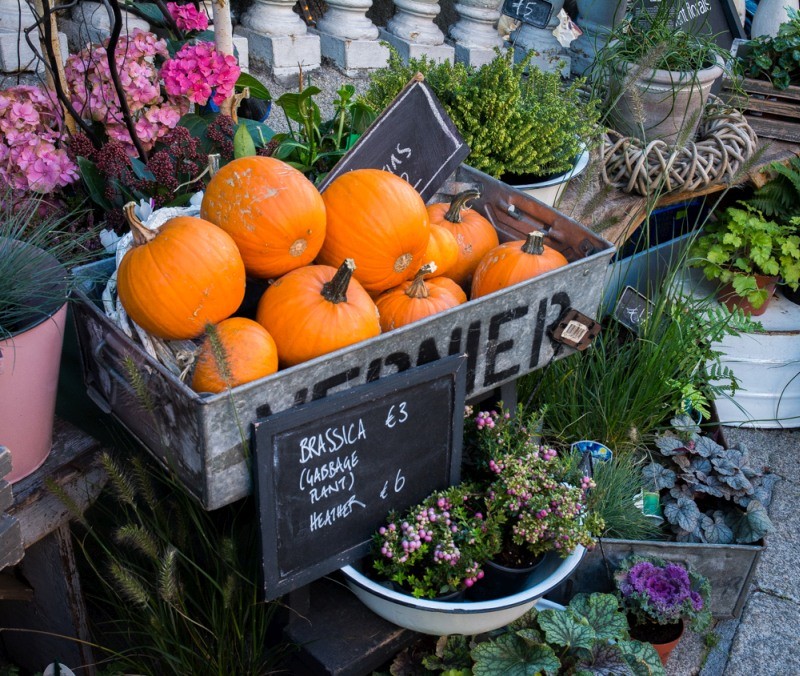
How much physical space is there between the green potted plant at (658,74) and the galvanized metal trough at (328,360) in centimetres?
124

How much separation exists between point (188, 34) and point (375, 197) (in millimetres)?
1454

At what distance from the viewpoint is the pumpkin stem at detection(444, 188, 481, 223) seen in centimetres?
176

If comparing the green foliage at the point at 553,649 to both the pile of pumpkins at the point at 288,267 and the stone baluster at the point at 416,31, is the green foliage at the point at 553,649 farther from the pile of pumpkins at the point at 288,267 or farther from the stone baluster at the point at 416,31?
the stone baluster at the point at 416,31

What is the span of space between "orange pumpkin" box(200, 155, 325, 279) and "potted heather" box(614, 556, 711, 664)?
4.05 ft

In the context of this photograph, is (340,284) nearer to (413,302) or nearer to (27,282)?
(413,302)

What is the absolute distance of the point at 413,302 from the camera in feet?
5.08

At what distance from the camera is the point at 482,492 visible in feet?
5.53

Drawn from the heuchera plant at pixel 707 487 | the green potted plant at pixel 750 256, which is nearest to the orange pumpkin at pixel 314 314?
the heuchera plant at pixel 707 487

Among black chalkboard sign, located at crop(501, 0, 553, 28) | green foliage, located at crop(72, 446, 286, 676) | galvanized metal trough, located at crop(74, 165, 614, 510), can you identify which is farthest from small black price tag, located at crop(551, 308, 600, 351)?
black chalkboard sign, located at crop(501, 0, 553, 28)

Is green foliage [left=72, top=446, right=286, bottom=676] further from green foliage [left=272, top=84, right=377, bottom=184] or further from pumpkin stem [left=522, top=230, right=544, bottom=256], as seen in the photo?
green foliage [left=272, top=84, right=377, bottom=184]

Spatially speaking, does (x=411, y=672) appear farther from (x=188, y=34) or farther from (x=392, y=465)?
(x=188, y=34)

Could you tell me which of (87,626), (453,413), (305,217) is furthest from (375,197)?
(87,626)

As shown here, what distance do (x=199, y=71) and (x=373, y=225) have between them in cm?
→ 83

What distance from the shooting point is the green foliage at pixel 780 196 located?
3033 mm
